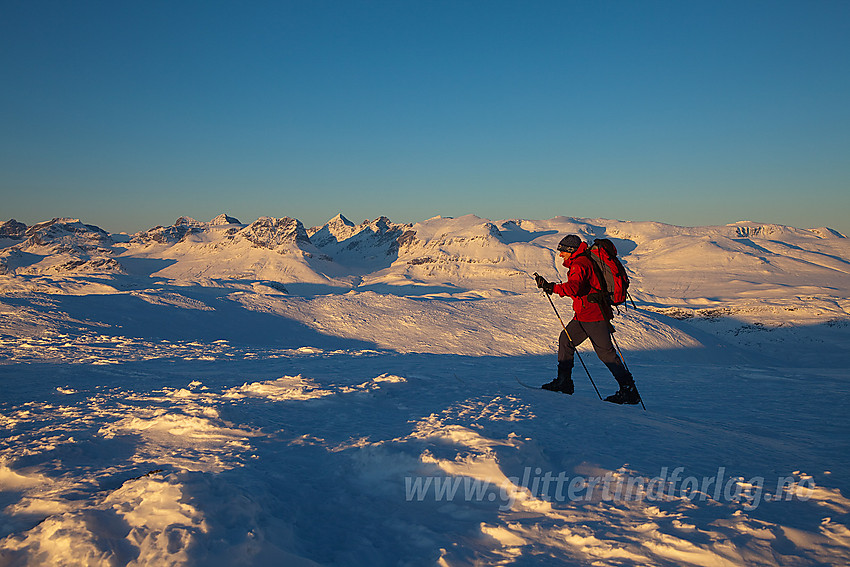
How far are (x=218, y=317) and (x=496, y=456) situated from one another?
65.7 ft

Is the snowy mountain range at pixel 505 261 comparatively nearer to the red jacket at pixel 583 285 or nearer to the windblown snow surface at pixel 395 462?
the windblown snow surface at pixel 395 462

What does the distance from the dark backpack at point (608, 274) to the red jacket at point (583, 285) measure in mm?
73

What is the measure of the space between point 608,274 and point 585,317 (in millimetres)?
669

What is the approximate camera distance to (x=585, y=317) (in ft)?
21.1

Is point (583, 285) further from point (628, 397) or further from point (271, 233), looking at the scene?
point (271, 233)

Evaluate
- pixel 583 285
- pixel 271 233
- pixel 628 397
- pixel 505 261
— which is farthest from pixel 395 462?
pixel 271 233

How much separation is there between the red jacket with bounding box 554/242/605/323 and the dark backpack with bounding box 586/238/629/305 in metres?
0.07

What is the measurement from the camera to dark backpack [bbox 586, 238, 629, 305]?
6211 mm

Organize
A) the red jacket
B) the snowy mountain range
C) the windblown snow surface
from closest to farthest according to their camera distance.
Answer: the windblown snow surface → the red jacket → the snowy mountain range

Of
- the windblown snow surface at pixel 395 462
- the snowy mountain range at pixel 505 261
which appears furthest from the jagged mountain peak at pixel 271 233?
the windblown snow surface at pixel 395 462

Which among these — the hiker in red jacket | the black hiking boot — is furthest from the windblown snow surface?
the hiker in red jacket

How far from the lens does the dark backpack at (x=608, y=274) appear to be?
6211mm

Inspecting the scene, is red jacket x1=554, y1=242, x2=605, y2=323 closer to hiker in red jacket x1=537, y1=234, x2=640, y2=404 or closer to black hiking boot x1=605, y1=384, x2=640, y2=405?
hiker in red jacket x1=537, y1=234, x2=640, y2=404

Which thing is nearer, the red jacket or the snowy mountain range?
the red jacket
